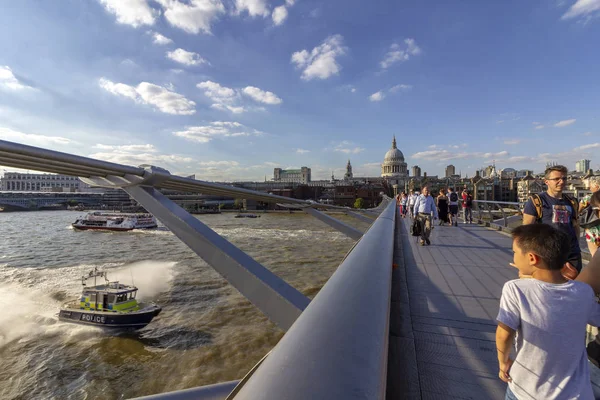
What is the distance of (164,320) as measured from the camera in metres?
9.88

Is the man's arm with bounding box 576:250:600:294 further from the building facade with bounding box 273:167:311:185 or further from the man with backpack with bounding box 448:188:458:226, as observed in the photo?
the building facade with bounding box 273:167:311:185

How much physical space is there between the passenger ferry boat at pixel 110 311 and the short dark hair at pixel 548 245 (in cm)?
1031

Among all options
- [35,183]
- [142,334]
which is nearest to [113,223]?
[142,334]

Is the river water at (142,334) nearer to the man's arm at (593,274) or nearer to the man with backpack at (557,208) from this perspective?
the man with backpack at (557,208)

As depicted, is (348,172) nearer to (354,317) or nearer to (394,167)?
(394,167)

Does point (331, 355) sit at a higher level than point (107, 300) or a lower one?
higher

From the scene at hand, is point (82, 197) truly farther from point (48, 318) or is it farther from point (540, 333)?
point (540, 333)

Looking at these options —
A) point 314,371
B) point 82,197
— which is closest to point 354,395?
point 314,371

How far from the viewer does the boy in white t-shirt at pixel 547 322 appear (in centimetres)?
79

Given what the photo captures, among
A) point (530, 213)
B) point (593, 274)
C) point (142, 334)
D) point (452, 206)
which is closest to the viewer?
point (593, 274)

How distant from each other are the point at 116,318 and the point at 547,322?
426 inches

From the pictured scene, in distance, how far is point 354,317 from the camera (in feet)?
2.00

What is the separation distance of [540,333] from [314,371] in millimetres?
698

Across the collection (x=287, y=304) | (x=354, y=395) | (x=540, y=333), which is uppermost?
(x=354, y=395)
